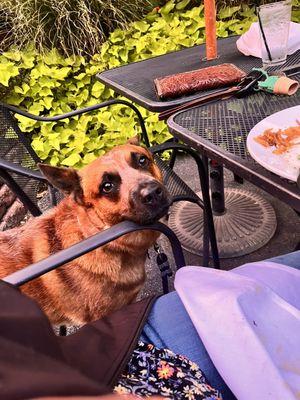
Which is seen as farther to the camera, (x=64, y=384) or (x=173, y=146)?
(x=173, y=146)

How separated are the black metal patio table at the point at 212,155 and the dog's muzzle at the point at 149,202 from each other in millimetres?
274

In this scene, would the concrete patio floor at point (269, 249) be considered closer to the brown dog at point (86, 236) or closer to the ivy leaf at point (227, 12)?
the brown dog at point (86, 236)

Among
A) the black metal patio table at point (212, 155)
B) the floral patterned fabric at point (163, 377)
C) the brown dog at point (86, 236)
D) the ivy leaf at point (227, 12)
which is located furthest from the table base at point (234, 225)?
the ivy leaf at point (227, 12)

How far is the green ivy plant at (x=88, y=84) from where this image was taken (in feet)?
14.0

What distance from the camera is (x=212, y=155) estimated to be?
61.8 inches

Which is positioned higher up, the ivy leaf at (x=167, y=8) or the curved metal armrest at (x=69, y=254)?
the ivy leaf at (x=167, y=8)

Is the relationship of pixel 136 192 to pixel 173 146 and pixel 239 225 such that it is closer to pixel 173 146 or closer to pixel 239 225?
pixel 173 146

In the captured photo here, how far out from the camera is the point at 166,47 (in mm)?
4355

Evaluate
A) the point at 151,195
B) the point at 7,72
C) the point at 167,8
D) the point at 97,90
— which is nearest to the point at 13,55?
the point at 7,72

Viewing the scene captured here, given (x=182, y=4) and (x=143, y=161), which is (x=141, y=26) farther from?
(x=143, y=161)

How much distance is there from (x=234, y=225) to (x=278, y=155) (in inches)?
70.0

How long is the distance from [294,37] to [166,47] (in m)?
2.20

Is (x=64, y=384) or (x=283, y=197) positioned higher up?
(x=64, y=384)

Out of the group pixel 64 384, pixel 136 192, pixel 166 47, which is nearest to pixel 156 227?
pixel 136 192
